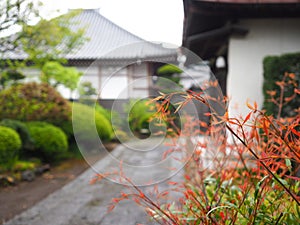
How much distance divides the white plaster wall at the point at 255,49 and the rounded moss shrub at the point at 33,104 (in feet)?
11.3

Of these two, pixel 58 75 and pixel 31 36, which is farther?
pixel 58 75

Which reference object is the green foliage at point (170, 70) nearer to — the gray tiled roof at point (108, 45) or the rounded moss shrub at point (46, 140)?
the gray tiled roof at point (108, 45)

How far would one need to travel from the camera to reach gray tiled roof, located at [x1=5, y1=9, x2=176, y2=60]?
1397mm

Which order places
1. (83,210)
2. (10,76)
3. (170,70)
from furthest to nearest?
(10,76) → (83,210) → (170,70)

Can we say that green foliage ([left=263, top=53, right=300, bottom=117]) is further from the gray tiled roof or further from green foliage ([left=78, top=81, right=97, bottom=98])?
green foliage ([left=78, top=81, right=97, bottom=98])

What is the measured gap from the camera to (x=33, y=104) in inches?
230

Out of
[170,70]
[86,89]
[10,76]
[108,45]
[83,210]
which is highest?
[108,45]

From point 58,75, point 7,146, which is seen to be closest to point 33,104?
point 7,146

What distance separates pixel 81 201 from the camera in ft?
10.5

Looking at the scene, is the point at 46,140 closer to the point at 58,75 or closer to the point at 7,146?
the point at 7,146

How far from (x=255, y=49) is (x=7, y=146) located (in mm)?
3817

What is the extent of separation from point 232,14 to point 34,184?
3.59m

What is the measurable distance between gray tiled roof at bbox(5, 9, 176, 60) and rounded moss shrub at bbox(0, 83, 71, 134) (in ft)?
2.34

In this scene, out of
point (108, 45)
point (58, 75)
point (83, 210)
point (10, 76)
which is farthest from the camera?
point (108, 45)
